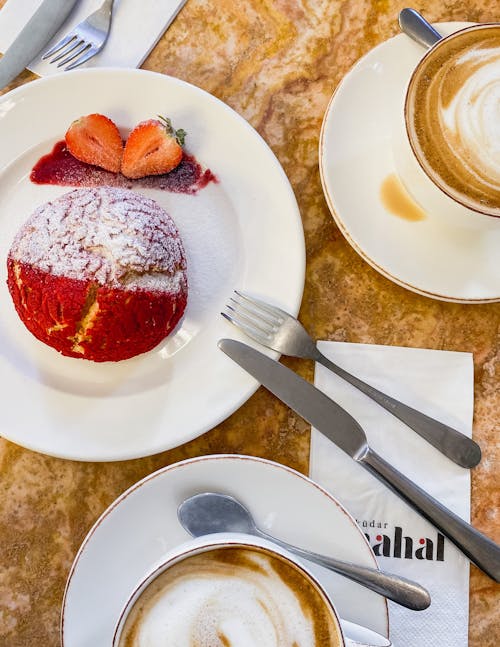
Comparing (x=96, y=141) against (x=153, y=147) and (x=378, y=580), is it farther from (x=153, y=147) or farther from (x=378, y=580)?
(x=378, y=580)

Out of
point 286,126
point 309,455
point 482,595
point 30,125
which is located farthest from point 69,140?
point 482,595

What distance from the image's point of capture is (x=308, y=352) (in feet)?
3.61

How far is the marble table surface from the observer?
44.5 inches

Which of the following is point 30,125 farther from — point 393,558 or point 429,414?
point 393,558

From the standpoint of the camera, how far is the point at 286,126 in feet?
3.94

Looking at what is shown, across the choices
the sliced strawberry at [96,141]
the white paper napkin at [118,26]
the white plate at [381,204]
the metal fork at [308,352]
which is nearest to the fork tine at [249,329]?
the metal fork at [308,352]

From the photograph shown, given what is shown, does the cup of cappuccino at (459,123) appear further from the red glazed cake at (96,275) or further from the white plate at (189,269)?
the red glazed cake at (96,275)

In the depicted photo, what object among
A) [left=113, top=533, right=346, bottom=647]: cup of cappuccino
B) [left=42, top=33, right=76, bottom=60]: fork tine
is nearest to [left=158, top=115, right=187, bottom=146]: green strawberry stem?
[left=42, top=33, right=76, bottom=60]: fork tine

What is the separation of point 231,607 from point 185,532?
18 cm

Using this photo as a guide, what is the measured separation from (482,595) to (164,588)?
59 centimetres

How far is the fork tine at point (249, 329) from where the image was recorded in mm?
1068

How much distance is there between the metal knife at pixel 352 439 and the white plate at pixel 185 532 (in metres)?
0.14

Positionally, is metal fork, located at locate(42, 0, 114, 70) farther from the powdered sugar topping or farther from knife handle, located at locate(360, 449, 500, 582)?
knife handle, located at locate(360, 449, 500, 582)

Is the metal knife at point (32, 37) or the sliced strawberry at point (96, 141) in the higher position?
the metal knife at point (32, 37)
